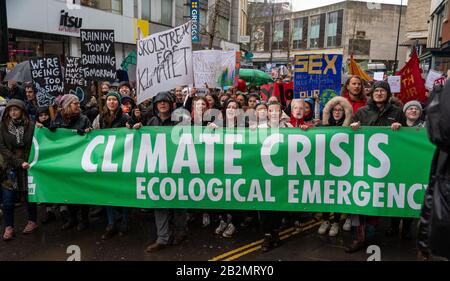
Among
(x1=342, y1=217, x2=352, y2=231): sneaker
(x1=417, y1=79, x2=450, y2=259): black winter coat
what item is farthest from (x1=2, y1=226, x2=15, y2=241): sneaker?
(x1=417, y1=79, x2=450, y2=259): black winter coat

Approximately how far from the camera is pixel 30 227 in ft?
16.9

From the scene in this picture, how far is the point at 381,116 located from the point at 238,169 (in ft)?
6.03

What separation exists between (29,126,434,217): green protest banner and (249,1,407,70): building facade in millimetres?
51277

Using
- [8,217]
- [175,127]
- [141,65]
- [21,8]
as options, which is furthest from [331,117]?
[21,8]

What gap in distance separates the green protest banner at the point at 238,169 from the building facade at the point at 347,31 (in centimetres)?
5128

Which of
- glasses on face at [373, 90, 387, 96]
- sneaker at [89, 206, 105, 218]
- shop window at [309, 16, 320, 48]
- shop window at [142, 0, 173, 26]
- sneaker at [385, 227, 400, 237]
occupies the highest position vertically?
shop window at [309, 16, 320, 48]

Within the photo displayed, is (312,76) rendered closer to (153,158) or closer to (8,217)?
(153,158)

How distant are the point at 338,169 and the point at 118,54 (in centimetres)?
1727

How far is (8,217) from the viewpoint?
Result: 5004mm

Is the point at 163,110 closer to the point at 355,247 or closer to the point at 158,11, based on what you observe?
the point at 355,247

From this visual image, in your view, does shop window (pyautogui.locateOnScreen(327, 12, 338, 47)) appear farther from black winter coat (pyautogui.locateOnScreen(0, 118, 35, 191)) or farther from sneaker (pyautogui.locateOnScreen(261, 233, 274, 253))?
black winter coat (pyautogui.locateOnScreen(0, 118, 35, 191))

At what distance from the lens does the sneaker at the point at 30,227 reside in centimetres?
511

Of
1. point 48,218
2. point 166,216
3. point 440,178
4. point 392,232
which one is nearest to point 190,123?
point 166,216

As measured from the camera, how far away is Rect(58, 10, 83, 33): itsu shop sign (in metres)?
15.4
